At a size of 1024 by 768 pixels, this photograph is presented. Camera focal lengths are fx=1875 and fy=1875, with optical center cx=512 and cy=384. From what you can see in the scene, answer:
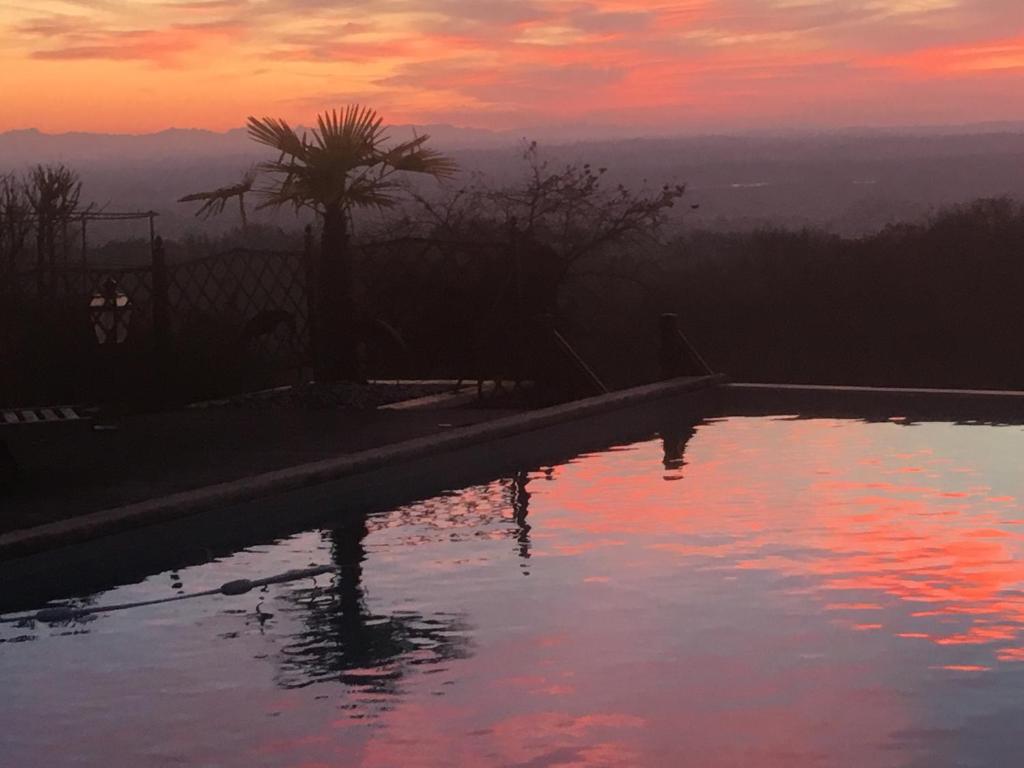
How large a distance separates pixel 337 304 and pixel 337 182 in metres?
1.20

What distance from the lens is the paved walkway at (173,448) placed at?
10875 mm

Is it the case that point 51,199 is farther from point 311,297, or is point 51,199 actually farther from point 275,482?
point 275,482

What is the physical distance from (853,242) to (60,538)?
96.2 feet

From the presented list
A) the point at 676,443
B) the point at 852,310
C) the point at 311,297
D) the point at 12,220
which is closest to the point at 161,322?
the point at 311,297

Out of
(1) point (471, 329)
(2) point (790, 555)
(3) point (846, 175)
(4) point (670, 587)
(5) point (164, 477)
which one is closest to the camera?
(4) point (670, 587)

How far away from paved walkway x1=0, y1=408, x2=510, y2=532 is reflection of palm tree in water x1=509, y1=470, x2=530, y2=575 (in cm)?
109

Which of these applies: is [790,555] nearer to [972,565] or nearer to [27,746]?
[972,565]

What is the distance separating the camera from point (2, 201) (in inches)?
1041

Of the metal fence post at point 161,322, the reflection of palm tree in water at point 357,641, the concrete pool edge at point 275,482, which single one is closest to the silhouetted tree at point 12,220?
the metal fence post at point 161,322

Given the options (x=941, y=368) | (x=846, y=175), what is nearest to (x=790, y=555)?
(x=941, y=368)

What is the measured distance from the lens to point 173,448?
43.8ft

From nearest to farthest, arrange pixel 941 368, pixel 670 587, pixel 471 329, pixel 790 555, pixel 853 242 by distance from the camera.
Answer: pixel 670 587 < pixel 790 555 < pixel 471 329 < pixel 941 368 < pixel 853 242

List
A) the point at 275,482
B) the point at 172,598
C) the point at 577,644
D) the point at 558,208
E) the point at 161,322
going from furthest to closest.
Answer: the point at 558,208 < the point at 161,322 < the point at 275,482 < the point at 172,598 < the point at 577,644

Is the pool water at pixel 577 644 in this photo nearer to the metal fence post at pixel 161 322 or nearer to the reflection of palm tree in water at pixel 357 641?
the reflection of palm tree in water at pixel 357 641
